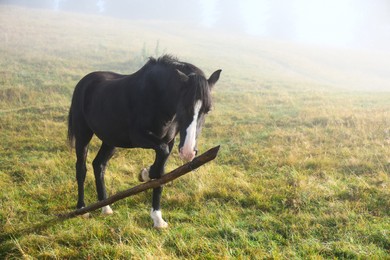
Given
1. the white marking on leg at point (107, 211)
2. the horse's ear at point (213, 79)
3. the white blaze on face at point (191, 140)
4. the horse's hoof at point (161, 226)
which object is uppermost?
the horse's ear at point (213, 79)

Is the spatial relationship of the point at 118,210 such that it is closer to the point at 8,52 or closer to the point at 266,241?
the point at 266,241

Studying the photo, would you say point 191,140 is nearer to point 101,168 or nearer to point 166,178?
point 166,178

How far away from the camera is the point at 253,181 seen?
6859 mm

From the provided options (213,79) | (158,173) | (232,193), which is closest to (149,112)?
(158,173)

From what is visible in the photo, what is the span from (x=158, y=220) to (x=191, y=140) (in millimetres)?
1716

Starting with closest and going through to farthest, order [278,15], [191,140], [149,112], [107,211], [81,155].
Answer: [191,140], [149,112], [107,211], [81,155], [278,15]

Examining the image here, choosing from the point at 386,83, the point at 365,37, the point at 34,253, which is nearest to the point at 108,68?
the point at 34,253

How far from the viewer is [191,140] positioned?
391 centimetres

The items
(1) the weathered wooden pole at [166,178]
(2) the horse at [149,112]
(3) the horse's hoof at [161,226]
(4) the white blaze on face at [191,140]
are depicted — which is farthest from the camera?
(3) the horse's hoof at [161,226]

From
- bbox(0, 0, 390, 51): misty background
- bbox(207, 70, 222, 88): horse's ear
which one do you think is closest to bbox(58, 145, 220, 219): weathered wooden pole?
bbox(207, 70, 222, 88): horse's ear

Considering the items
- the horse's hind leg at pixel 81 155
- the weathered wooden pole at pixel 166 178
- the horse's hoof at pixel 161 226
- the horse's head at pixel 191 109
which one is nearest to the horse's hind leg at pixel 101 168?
the horse's hind leg at pixel 81 155

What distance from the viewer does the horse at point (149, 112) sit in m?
4.06

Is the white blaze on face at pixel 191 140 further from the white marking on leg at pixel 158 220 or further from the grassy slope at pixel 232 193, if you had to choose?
the white marking on leg at pixel 158 220

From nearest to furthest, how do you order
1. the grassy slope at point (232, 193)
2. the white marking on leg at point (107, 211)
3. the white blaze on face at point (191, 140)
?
the white blaze on face at point (191, 140) < the grassy slope at point (232, 193) < the white marking on leg at point (107, 211)
